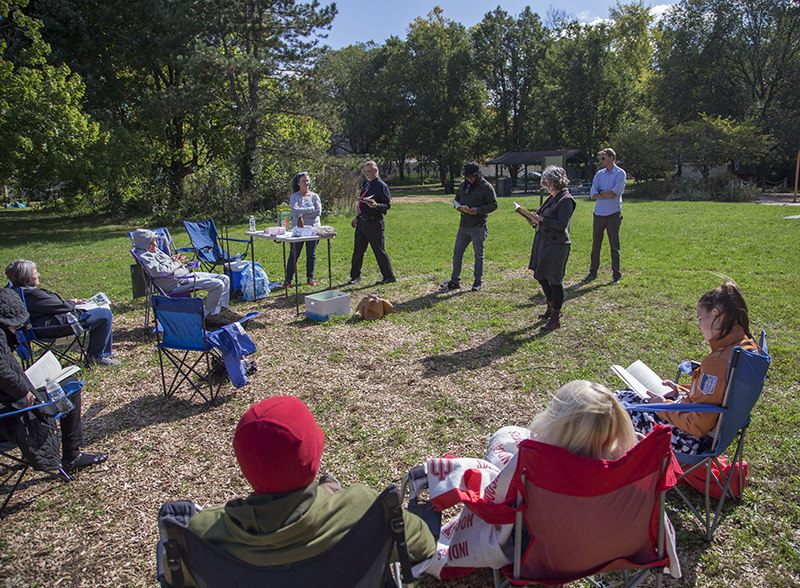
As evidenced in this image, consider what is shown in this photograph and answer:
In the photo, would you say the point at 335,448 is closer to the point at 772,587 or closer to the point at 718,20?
the point at 772,587

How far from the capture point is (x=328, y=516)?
1.53m

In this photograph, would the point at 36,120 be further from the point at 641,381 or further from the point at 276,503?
the point at 276,503

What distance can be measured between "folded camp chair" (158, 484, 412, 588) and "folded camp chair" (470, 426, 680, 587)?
539 millimetres

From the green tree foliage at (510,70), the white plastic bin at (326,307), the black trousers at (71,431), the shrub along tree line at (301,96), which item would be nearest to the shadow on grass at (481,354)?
the white plastic bin at (326,307)

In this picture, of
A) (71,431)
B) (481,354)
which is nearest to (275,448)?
(71,431)

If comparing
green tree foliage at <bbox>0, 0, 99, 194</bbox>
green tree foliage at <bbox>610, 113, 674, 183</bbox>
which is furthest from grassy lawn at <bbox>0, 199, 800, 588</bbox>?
green tree foliage at <bbox>610, 113, 674, 183</bbox>

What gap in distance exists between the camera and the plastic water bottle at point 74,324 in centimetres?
487

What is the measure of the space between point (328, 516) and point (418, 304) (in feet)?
18.6

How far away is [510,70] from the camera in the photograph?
138 ft

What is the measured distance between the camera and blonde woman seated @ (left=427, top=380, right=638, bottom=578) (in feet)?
6.10

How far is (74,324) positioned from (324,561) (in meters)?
4.47

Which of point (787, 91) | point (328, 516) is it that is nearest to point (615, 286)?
point (328, 516)

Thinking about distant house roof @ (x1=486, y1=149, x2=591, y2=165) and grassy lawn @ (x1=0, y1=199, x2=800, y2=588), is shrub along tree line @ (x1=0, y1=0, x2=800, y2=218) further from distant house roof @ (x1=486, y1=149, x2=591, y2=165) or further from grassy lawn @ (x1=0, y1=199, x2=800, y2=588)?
grassy lawn @ (x1=0, y1=199, x2=800, y2=588)

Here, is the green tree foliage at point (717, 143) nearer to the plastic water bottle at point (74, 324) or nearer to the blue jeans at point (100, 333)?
the blue jeans at point (100, 333)
